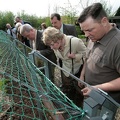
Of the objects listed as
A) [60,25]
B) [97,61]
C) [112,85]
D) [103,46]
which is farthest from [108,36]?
[60,25]

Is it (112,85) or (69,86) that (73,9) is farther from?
(112,85)

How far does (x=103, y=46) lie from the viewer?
1.53 m

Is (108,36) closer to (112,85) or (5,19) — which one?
(112,85)

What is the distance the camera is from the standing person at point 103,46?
4.73 ft

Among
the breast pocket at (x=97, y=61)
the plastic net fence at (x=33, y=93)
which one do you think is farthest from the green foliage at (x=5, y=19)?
the breast pocket at (x=97, y=61)

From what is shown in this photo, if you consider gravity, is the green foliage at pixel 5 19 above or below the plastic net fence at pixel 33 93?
above

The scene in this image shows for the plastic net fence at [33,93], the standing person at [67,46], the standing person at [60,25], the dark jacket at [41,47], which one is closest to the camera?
the plastic net fence at [33,93]

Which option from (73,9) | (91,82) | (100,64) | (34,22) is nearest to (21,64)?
(91,82)

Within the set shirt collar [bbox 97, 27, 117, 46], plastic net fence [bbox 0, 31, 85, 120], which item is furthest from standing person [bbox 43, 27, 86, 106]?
shirt collar [bbox 97, 27, 117, 46]

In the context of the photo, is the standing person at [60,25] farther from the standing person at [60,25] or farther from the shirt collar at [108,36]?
the shirt collar at [108,36]

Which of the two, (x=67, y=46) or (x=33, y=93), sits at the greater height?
(x=67, y=46)

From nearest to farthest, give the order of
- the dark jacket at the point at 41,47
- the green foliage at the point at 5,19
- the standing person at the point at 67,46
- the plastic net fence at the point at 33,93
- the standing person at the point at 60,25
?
the plastic net fence at the point at 33,93 → the standing person at the point at 67,46 → the dark jacket at the point at 41,47 → the standing person at the point at 60,25 → the green foliage at the point at 5,19

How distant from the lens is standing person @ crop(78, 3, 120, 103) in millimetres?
1442

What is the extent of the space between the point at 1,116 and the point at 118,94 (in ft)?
5.67
